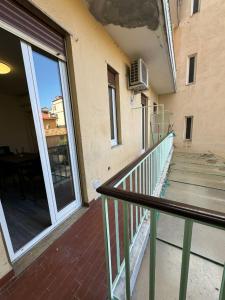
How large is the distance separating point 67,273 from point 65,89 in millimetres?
1920

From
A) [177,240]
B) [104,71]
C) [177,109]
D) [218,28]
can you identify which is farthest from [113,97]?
[218,28]

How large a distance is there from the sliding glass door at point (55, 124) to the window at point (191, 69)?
6.74 meters

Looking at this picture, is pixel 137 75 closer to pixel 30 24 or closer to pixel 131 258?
pixel 30 24

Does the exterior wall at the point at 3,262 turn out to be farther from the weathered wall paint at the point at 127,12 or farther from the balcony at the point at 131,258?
the weathered wall paint at the point at 127,12

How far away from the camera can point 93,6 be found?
1.85 metres

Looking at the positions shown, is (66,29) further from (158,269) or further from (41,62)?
(158,269)

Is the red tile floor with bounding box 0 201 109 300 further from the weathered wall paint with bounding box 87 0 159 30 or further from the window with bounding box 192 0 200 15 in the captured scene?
the window with bounding box 192 0 200 15

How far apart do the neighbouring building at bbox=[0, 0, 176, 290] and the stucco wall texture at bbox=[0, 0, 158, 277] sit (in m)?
0.01

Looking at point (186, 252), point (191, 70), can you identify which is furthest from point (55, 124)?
point (191, 70)

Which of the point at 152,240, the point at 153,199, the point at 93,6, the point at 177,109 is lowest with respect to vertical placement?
the point at 152,240

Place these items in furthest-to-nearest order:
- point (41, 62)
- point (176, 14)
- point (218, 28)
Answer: point (176, 14) < point (218, 28) < point (41, 62)

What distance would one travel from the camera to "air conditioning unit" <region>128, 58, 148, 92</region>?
10.5 ft

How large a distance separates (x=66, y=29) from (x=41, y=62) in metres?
0.50

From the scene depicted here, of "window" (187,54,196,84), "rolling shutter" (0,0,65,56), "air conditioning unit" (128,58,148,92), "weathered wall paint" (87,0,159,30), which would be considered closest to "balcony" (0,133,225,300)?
"rolling shutter" (0,0,65,56)
